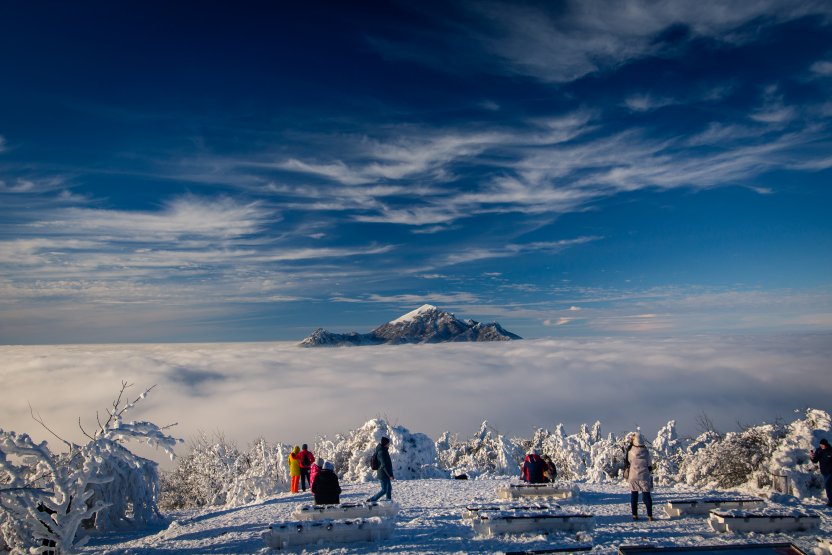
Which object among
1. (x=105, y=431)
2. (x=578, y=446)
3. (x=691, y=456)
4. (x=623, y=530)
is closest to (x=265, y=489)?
(x=105, y=431)

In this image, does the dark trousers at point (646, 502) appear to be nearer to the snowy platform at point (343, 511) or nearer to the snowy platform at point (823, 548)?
the snowy platform at point (823, 548)

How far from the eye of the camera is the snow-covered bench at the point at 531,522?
11.0 m

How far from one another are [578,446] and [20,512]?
42292 millimetres

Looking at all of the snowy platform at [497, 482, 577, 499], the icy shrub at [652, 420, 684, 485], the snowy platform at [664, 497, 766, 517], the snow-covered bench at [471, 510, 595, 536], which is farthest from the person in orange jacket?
the icy shrub at [652, 420, 684, 485]

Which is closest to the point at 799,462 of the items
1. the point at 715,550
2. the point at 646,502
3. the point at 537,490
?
the point at 646,502

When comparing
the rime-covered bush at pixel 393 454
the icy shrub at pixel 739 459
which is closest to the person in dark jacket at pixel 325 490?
the icy shrub at pixel 739 459

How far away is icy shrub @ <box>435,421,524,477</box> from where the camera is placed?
45.0 meters

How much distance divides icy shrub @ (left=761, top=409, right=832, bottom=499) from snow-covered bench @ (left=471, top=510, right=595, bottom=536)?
9.12 m

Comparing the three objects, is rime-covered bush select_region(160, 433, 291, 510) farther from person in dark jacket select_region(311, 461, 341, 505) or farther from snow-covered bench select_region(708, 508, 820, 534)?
snow-covered bench select_region(708, 508, 820, 534)

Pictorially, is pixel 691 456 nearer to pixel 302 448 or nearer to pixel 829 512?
pixel 829 512

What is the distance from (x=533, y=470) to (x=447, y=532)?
215 inches

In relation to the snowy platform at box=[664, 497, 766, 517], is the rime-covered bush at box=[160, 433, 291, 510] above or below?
below

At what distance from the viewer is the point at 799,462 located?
54.6 feet

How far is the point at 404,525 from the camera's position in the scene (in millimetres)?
12320
